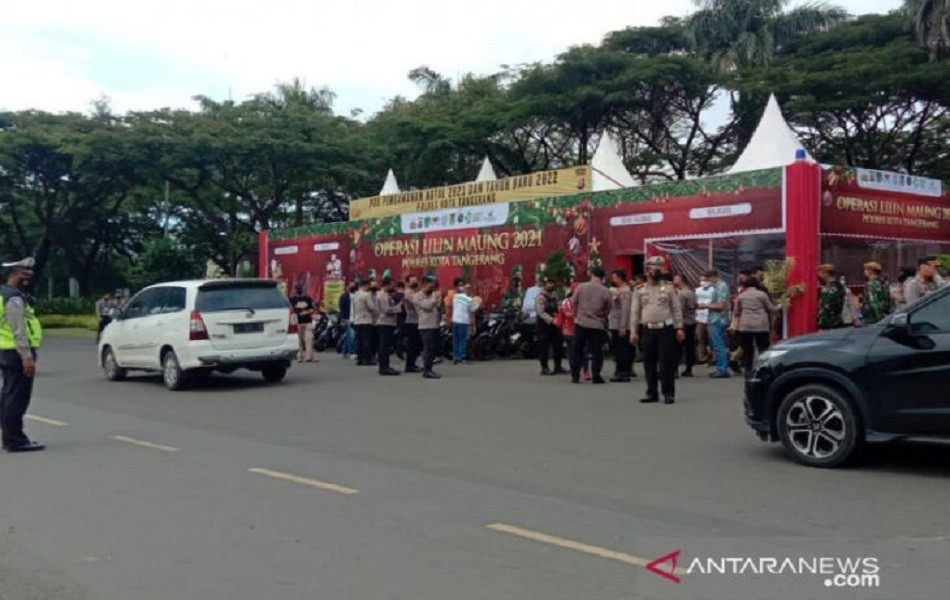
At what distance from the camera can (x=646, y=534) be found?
5809 mm

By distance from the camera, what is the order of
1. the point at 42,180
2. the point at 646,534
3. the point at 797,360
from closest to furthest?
the point at 646,534, the point at 797,360, the point at 42,180

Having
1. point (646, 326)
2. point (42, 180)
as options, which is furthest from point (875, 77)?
point (42, 180)

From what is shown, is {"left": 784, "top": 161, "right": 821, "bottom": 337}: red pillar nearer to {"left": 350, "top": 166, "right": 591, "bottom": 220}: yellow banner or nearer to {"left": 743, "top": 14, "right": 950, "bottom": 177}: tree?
{"left": 350, "top": 166, "right": 591, "bottom": 220}: yellow banner

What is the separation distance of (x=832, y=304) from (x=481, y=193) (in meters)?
12.2

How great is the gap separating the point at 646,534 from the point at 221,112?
121ft

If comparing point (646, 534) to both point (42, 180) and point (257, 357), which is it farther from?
point (42, 180)

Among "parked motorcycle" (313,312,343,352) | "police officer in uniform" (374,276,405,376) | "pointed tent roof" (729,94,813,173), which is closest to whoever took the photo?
"police officer in uniform" (374,276,405,376)

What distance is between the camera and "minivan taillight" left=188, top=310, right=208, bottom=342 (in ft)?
47.0

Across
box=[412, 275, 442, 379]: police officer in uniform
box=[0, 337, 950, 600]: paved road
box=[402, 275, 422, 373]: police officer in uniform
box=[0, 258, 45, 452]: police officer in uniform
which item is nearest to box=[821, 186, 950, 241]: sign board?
box=[412, 275, 442, 379]: police officer in uniform

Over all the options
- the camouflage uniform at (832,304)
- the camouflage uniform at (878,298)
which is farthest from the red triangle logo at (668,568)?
the camouflage uniform at (878,298)

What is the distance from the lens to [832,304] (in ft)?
43.8

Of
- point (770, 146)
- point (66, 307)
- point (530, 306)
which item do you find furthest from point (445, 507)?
point (66, 307)

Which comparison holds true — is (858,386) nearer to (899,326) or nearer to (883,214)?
(899,326)

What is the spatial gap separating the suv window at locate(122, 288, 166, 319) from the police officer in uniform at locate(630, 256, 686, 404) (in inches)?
307
